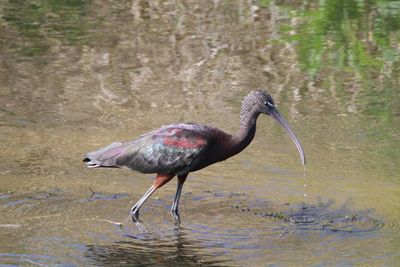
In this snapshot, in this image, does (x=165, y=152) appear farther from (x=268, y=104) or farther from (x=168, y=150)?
(x=268, y=104)

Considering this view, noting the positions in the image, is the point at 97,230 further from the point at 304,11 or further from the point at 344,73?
the point at 304,11

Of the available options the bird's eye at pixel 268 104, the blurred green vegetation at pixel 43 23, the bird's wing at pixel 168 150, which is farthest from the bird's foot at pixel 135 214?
the blurred green vegetation at pixel 43 23

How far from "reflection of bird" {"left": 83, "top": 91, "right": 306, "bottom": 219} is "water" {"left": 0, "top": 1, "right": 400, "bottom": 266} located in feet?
1.09

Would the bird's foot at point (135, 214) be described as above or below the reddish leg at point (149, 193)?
below

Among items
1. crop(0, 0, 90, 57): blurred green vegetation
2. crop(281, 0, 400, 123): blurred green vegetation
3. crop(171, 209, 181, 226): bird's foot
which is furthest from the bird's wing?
crop(0, 0, 90, 57): blurred green vegetation

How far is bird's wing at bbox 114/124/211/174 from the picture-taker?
8.66 metres

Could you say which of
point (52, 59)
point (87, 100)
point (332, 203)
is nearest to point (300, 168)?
point (332, 203)

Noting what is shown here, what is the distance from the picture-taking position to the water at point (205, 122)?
8023mm

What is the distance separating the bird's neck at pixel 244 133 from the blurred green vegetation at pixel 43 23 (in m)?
5.23

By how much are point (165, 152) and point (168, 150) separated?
0.13 ft

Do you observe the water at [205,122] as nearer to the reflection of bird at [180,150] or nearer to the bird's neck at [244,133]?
the reflection of bird at [180,150]

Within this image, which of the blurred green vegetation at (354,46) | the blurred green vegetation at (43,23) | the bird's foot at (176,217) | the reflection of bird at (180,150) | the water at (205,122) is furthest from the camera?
the blurred green vegetation at (43,23)

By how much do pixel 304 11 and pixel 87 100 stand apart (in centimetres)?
443

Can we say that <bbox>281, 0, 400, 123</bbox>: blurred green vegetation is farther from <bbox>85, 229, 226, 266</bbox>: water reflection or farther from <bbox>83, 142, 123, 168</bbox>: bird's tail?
<bbox>85, 229, 226, 266</bbox>: water reflection
